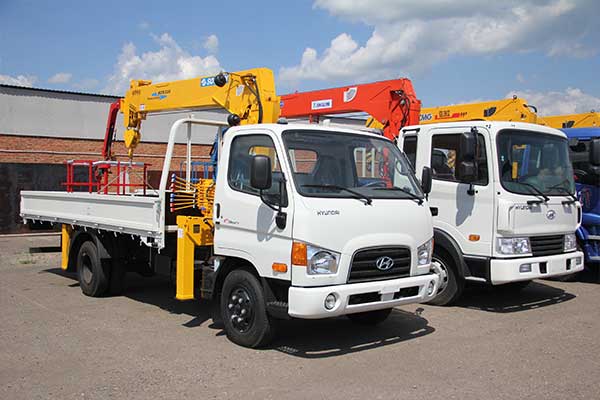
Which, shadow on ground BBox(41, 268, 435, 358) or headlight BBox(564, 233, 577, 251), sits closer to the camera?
shadow on ground BBox(41, 268, 435, 358)

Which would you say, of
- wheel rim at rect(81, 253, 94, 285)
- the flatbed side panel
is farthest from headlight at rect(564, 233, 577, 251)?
wheel rim at rect(81, 253, 94, 285)

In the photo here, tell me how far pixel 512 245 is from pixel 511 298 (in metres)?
1.75

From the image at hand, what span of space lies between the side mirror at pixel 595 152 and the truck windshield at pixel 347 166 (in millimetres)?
3702

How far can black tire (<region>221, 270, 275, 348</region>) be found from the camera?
243 inches

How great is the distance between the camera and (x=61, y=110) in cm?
2528

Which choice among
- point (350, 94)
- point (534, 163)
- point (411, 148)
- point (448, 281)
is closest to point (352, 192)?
point (448, 281)

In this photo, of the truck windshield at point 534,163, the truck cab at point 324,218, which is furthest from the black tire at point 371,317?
the truck windshield at point 534,163

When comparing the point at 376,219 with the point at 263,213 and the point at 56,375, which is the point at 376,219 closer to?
the point at 263,213

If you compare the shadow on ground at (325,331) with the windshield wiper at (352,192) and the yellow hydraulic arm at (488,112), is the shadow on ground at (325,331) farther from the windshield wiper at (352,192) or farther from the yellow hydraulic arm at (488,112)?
the yellow hydraulic arm at (488,112)

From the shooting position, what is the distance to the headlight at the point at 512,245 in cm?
793

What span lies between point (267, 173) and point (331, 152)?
3.15 feet

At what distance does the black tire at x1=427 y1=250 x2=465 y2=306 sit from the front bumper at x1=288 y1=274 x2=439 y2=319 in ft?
6.86

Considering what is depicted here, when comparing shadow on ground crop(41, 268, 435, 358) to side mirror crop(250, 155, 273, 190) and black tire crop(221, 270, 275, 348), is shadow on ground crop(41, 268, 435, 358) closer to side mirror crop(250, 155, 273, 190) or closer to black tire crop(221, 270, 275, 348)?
black tire crop(221, 270, 275, 348)

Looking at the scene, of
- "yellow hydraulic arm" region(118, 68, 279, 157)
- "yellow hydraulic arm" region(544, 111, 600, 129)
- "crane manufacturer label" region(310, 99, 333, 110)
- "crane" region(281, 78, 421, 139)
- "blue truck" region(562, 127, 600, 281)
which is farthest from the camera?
"yellow hydraulic arm" region(544, 111, 600, 129)
